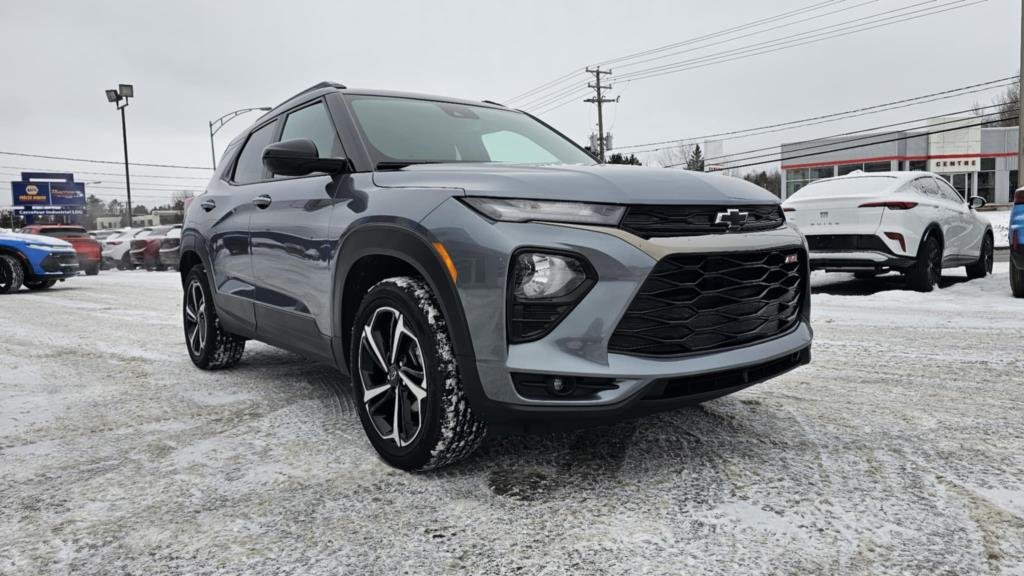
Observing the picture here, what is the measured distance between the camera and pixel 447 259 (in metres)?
2.53

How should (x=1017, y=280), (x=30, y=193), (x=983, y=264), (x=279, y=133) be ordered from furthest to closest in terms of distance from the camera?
(x=30, y=193) < (x=983, y=264) < (x=1017, y=280) < (x=279, y=133)

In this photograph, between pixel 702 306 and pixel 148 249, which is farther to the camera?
pixel 148 249

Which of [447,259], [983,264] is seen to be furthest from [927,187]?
[447,259]

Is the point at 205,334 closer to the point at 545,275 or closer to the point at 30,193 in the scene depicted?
the point at 545,275

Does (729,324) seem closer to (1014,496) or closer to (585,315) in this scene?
(585,315)

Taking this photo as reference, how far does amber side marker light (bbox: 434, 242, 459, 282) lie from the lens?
2.50m

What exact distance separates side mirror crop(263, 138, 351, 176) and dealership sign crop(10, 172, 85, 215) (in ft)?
217

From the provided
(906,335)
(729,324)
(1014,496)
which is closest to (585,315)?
(729,324)

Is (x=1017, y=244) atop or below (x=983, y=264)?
atop

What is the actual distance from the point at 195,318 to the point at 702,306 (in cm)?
409

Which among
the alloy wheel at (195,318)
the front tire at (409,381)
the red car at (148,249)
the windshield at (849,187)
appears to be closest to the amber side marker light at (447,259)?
the front tire at (409,381)

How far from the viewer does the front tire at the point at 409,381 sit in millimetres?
2555

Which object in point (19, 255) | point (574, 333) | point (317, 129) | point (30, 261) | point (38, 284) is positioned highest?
point (317, 129)

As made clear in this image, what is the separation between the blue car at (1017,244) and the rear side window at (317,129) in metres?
6.79
